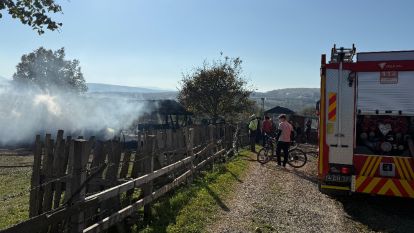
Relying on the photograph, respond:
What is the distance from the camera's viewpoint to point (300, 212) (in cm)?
835

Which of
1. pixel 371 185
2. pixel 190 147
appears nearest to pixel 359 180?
pixel 371 185

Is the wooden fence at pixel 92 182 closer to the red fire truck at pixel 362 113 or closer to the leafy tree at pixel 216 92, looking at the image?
the red fire truck at pixel 362 113

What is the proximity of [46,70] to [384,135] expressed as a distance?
61.1 m

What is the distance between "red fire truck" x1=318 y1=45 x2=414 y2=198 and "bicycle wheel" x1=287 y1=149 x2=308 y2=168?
6.38 metres

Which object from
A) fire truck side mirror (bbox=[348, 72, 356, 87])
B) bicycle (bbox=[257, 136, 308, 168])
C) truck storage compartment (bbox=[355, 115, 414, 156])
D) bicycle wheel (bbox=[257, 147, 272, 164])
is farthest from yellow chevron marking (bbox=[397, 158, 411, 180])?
bicycle wheel (bbox=[257, 147, 272, 164])

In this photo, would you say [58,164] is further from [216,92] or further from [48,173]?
[216,92]

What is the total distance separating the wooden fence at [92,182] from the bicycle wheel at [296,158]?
5395 mm

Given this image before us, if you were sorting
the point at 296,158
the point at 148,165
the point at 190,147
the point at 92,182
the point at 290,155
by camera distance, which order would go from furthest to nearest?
the point at 290,155
the point at 296,158
the point at 190,147
the point at 148,165
the point at 92,182

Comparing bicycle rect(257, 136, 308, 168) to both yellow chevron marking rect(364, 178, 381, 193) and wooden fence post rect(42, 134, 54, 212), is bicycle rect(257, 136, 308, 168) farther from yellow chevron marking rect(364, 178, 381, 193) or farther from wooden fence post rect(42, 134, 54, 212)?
wooden fence post rect(42, 134, 54, 212)

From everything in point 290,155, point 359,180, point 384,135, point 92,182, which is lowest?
point 290,155

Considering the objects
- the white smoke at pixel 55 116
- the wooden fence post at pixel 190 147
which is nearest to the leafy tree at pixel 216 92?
A: the white smoke at pixel 55 116

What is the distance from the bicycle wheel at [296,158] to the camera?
1491 centimetres

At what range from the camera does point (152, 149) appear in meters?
7.90

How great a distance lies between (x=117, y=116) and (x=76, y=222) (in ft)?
113
